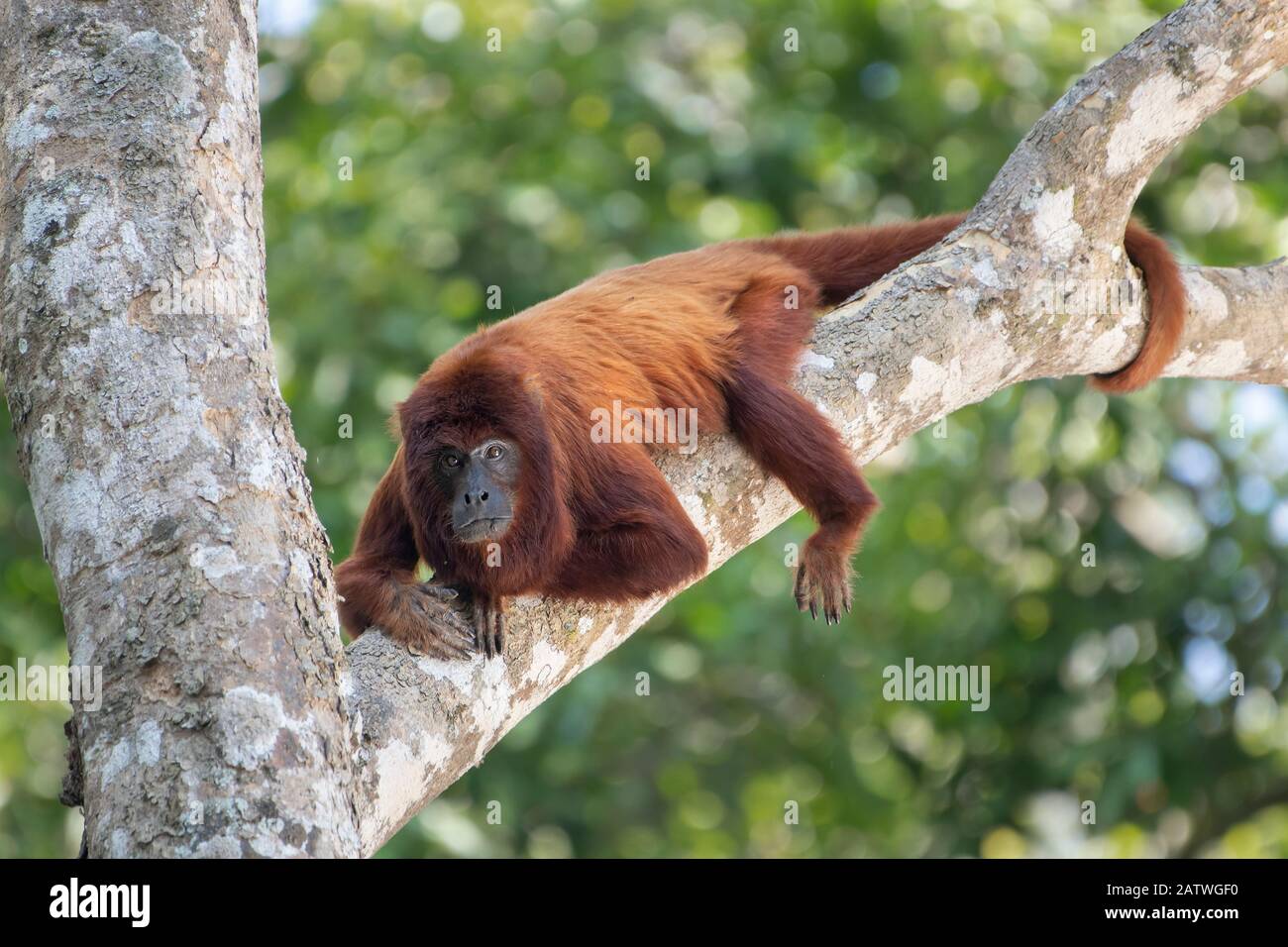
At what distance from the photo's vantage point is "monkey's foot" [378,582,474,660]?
356cm

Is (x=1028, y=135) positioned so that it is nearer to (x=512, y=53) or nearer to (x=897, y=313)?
(x=897, y=313)

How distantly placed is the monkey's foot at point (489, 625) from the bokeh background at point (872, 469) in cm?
476

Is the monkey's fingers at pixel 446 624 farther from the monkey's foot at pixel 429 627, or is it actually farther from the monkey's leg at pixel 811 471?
the monkey's leg at pixel 811 471

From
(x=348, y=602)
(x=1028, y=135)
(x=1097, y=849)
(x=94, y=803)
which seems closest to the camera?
(x=94, y=803)

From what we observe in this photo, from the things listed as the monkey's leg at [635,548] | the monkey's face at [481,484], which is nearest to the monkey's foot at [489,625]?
the monkey's leg at [635,548]

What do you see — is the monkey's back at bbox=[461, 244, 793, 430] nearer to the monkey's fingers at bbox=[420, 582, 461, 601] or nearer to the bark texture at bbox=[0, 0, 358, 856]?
the monkey's fingers at bbox=[420, 582, 461, 601]

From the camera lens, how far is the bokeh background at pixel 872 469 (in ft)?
30.0

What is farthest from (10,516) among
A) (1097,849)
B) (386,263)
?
(1097,849)

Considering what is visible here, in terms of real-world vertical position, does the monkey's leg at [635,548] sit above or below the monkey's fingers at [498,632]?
above

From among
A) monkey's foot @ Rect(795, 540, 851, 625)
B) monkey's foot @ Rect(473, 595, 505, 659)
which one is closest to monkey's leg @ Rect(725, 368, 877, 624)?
monkey's foot @ Rect(795, 540, 851, 625)

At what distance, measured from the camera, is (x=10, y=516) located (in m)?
9.42

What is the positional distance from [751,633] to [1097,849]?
3796mm

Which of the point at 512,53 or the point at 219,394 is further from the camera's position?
the point at 512,53

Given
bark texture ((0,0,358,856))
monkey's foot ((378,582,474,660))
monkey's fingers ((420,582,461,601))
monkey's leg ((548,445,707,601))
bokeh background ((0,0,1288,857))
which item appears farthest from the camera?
bokeh background ((0,0,1288,857))
